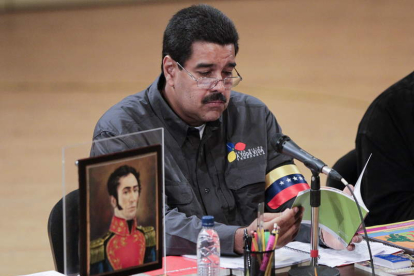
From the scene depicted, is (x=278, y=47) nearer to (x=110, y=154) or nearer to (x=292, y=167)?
(x=292, y=167)

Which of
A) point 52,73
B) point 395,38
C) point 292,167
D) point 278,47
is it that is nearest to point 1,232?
point 52,73

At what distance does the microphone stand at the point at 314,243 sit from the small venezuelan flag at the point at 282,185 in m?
0.55

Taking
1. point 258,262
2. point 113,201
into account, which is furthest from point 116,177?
point 258,262

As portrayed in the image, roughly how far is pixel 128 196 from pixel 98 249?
0.44 feet

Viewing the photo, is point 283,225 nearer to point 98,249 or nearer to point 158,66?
point 98,249

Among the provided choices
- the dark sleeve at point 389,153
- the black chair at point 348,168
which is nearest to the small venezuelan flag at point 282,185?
the black chair at point 348,168

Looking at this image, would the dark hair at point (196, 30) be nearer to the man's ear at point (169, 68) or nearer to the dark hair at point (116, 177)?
the man's ear at point (169, 68)

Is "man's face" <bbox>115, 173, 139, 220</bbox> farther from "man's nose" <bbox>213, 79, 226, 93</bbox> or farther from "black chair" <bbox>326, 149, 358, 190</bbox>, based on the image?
"black chair" <bbox>326, 149, 358, 190</bbox>

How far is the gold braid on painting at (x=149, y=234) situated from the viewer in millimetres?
1524

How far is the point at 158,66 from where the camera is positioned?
508 cm

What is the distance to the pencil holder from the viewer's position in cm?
158

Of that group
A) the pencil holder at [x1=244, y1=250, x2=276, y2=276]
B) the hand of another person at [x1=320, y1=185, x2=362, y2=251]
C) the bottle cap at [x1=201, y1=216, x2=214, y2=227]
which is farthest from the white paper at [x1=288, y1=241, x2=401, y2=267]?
the bottle cap at [x1=201, y1=216, x2=214, y2=227]

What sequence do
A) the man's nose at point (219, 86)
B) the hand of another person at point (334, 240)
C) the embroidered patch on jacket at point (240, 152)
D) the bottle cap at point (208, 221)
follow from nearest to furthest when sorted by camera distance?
the bottle cap at point (208, 221) → the hand of another person at point (334, 240) → the man's nose at point (219, 86) → the embroidered patch on jacket at point (240, 152)

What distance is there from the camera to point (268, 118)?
246 centimetres
